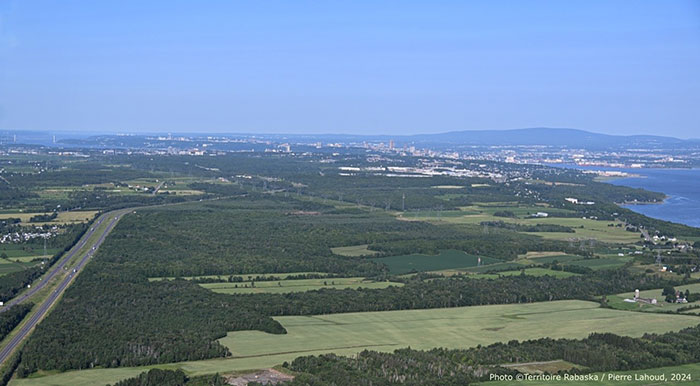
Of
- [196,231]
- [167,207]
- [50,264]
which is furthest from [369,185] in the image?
[50,264]

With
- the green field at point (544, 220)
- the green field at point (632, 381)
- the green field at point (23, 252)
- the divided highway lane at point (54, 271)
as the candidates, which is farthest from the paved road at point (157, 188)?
the green field at point (632, 381)

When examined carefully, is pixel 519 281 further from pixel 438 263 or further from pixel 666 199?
pixel 666 199

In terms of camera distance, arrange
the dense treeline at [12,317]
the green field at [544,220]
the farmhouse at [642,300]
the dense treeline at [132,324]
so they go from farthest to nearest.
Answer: the green field at [544,220] < the farmhouse at [642,300] < the dense treeline at [12,317] < the dense treeline at [132,324]

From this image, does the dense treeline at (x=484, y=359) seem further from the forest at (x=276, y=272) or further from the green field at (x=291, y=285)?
the green field at (x=291, y=285)

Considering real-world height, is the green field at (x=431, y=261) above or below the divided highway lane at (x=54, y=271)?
above

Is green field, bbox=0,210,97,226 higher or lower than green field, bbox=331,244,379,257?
lower

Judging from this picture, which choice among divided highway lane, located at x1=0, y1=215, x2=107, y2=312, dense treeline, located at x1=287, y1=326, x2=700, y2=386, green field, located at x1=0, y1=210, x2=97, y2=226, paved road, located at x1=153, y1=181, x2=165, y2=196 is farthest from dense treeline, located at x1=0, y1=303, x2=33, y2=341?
paved road, located at x1=153, y1=181, x2=165, y2=196

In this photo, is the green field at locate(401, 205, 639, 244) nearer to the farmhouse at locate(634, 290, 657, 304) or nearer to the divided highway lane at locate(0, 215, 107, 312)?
the farmhouse at locate(634, 290, 657, 304)
